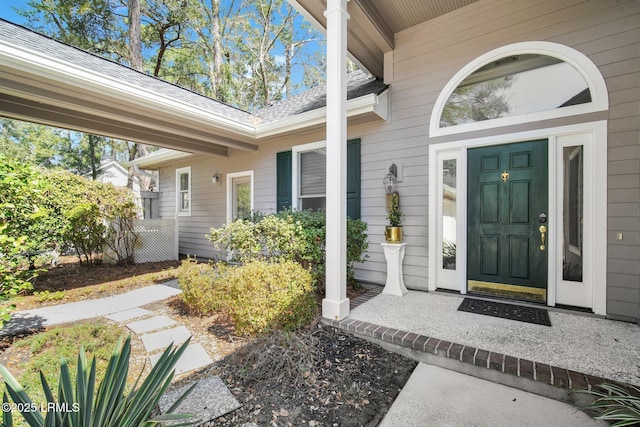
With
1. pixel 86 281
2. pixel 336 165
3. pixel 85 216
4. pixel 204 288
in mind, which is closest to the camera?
pixel 336 165

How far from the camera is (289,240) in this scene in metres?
3.62

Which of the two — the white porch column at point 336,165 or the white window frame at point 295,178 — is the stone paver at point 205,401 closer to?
the white porch column at point 336,165

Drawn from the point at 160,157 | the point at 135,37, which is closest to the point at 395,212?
the point at 160,157

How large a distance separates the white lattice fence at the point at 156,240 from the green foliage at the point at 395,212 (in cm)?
613

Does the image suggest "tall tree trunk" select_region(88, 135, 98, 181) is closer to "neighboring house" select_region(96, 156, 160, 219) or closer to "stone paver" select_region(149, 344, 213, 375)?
"neighboring house" select_region(96, 156, 160, 219)

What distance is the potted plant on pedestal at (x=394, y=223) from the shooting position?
390 cm

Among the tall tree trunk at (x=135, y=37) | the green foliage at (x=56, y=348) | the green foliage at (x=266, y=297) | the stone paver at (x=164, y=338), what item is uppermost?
the tall tree trunk at (x=135, y=37)

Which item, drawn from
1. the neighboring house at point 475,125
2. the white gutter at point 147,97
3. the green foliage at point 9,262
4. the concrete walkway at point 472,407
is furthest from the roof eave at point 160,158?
the concrete walkway at point 472,407

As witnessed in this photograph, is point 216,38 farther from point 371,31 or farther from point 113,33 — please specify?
point 371,31

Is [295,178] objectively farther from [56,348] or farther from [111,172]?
[111,172]

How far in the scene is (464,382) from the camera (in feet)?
7.06

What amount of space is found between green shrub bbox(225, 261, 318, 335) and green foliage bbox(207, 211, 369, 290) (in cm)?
37

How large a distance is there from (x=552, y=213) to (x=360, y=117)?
2805 mm

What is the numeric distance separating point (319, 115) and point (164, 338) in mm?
3779
